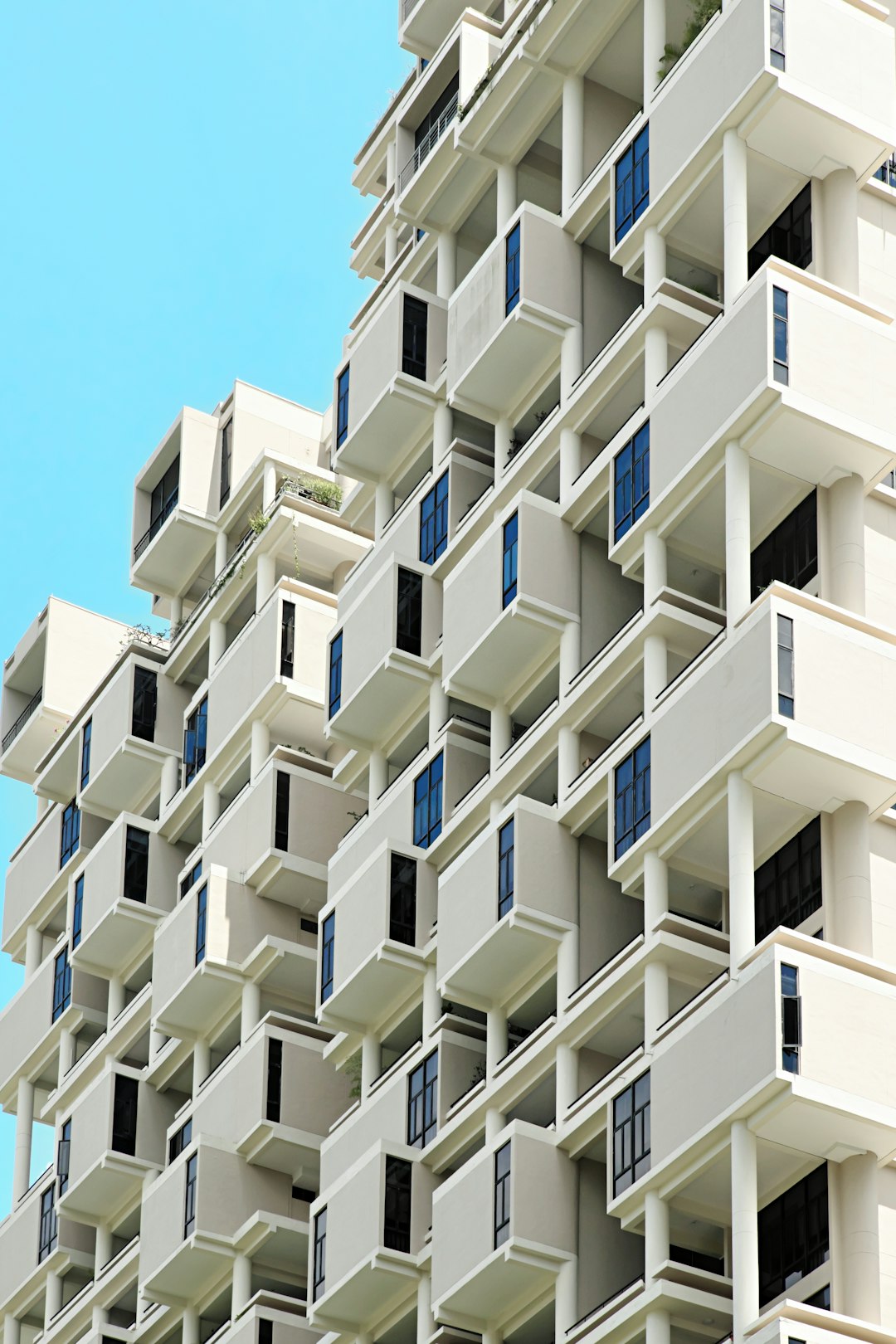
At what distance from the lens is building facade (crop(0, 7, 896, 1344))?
4488cm

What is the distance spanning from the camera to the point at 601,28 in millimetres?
58594

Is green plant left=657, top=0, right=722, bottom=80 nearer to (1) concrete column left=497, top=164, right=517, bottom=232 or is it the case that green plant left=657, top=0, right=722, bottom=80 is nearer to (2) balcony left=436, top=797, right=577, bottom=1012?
(1) concrete column left=497, top=164, right=517, bottom=232

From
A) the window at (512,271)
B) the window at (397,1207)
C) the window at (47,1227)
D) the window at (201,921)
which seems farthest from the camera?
the window at (47,1227)

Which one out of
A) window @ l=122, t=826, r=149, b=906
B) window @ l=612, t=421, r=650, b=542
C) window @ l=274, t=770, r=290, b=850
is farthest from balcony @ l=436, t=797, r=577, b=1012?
window @ l=122, t=826, r=149, b=906

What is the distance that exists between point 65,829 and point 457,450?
24600mm

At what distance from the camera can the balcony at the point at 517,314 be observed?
2258 inches

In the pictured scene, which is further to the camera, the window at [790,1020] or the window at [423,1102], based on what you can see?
the window at [423,1102]

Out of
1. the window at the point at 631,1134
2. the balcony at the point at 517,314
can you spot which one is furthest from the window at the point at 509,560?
the window at the point at 631,1134

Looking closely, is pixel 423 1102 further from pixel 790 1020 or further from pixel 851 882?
pixel 790 1020

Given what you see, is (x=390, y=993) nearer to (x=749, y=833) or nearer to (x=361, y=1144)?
(x=361, y=1144)

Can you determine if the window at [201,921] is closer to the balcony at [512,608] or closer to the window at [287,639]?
the window at [287,639]

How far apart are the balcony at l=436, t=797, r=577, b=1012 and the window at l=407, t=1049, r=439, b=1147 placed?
199cm

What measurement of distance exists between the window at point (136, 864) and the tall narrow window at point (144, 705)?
9.38 feet

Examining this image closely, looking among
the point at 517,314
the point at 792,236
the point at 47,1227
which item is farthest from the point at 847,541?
the point at 47,1227
